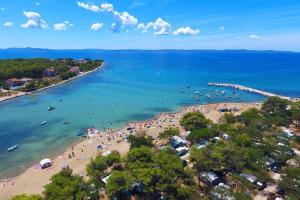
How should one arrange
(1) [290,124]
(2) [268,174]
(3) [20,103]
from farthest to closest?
(3) [20,103], (1) [290,124], (2) [268,174]

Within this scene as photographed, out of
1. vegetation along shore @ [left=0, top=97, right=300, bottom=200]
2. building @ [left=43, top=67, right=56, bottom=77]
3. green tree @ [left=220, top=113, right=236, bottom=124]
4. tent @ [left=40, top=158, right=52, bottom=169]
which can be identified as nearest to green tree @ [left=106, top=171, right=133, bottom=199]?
vegetation along shore @ [left=0, top=97, right=300, bottom=200]

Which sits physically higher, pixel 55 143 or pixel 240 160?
pixel 240 160

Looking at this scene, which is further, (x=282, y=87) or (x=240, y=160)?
(x=282, y=87)

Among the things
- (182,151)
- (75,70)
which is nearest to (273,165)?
(182,151)

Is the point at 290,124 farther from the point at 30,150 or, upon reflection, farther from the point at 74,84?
the point at 74,84

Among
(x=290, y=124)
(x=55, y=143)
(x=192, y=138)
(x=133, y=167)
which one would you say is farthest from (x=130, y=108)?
(x=133, y=167)

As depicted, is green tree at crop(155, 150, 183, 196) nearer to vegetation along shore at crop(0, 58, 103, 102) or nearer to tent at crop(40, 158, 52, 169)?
tent at crop(40, 158, 52, 169)

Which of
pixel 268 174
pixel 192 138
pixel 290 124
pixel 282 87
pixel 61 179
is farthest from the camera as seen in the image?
pixel 282 87
